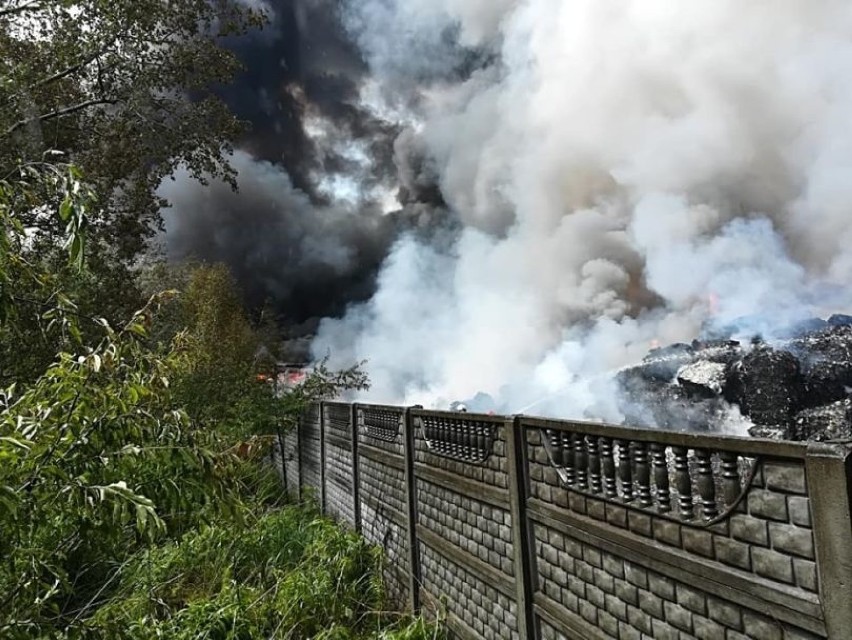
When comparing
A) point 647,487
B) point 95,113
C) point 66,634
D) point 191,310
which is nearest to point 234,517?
point 66,634

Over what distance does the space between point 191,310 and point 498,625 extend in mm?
14835

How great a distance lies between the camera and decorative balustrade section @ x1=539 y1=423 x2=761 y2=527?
1914 millimetres

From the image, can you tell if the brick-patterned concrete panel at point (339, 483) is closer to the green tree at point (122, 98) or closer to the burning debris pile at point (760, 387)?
the green tree at point (122, 98)

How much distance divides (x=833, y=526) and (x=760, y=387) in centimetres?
2147

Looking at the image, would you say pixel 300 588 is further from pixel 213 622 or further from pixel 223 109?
pixel 223 109

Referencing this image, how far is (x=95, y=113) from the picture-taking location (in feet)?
33.6

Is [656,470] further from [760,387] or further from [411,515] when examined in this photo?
[760,387]

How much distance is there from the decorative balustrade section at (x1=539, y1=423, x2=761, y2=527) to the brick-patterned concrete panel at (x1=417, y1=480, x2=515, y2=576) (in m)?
0.87

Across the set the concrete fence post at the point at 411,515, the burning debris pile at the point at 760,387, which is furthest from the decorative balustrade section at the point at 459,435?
the burning debris pile at the point at 760,387

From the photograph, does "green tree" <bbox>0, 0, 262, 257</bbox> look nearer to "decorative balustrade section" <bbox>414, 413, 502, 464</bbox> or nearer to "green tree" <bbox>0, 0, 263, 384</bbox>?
"green tree" <bbox>0, 0, 263, 384</bbox>

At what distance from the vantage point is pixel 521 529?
3252 millimetres

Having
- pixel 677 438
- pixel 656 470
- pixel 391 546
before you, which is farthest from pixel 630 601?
pixel 391 546

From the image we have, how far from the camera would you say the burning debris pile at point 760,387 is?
18.5m

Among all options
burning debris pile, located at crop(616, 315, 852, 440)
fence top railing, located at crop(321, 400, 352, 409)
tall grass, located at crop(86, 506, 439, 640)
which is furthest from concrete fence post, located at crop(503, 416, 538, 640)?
burning debris pile, located at crop(616, 315, 852, 440)
